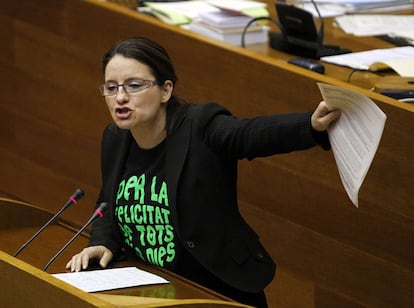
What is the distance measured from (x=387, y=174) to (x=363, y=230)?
0.18 metres

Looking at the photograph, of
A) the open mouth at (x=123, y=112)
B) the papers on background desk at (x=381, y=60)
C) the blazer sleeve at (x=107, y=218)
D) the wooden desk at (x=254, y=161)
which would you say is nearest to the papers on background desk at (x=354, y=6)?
the wooden desk at (x=254, y=161)

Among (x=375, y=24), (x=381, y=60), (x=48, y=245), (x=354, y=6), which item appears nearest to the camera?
(x=48, y=245)

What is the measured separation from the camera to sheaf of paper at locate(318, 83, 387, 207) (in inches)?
74.7

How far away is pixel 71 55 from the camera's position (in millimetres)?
3525

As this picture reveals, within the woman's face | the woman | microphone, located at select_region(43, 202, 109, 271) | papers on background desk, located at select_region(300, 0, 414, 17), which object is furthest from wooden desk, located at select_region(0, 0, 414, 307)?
microphone, located at select_region(43, 202, 109, 271)

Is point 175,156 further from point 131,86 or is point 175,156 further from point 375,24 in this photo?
point 375,24

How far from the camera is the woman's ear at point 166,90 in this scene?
2344 mm

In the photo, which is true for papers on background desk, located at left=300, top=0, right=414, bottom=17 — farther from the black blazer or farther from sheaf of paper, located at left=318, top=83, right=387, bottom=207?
sheaf of paper, located at left=318, top=83, right=387, bottom=207

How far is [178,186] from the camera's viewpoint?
2303 mm

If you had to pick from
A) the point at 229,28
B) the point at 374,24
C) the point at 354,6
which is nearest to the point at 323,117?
the point at 229,28

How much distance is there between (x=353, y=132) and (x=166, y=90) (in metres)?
0.51

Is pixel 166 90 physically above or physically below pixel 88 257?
above

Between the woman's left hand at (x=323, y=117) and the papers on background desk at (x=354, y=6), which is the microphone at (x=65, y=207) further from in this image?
the papers on background desk at (x=354, y=6)

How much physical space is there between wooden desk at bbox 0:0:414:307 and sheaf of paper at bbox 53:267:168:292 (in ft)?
2.21
